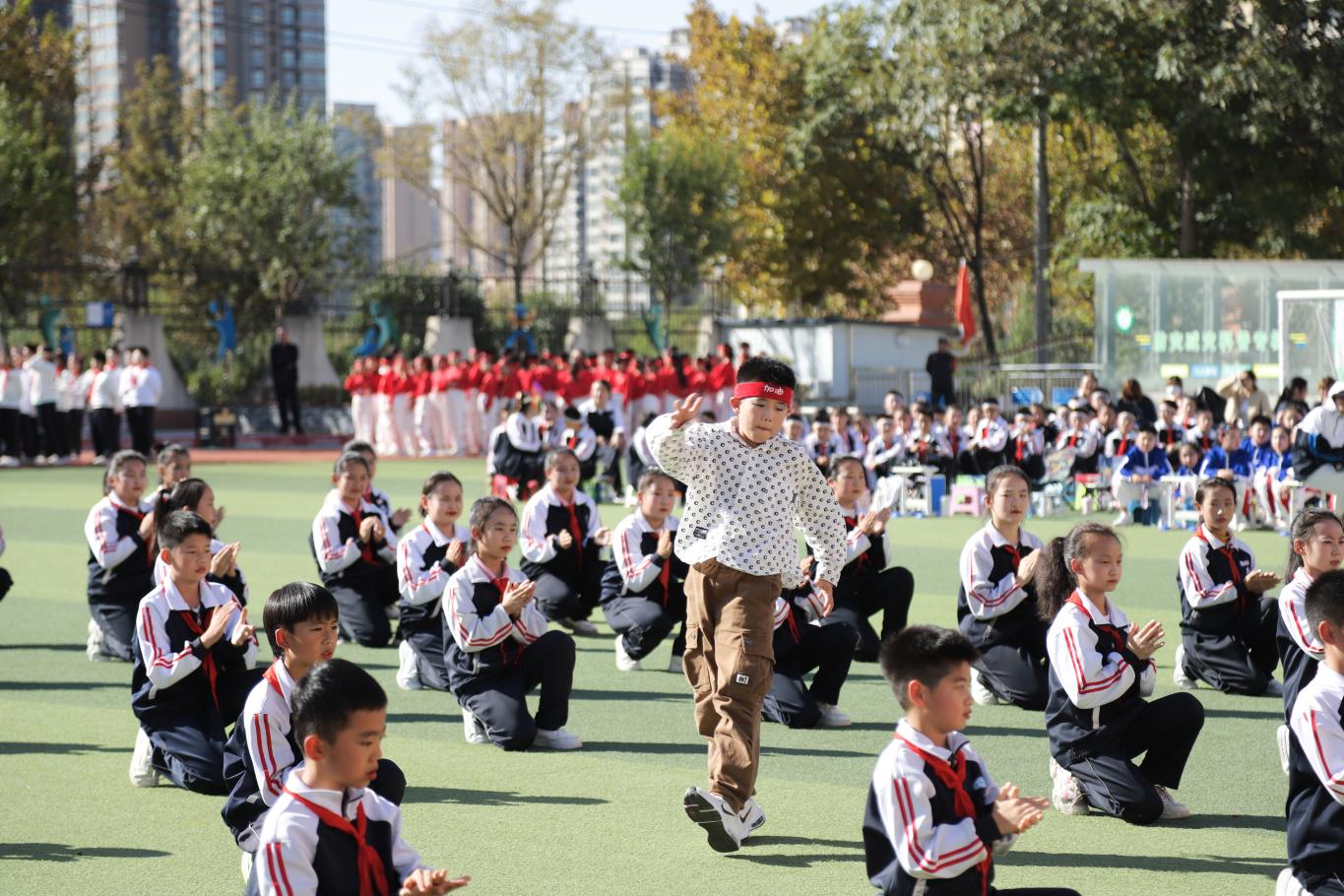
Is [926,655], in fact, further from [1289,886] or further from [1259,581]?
[1259,581]

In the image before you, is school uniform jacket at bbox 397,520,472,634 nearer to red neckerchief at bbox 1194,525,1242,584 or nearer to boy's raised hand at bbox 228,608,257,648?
boy's raised hand at bbox 228,608,257,648

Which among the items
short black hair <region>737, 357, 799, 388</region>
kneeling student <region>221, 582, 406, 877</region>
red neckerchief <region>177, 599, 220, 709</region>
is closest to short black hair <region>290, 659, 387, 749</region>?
kneeling student <region>221, 582, 406, 877</region>

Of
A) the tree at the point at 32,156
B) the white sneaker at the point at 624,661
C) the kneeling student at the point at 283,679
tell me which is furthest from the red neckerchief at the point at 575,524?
the tree at the point at 32,156

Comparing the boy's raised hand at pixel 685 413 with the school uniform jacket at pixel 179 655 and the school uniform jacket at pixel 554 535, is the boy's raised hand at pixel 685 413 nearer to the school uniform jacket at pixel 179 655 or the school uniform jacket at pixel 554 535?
the school uniform jacket at pixel 179 655

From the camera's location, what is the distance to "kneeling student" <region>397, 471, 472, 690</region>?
29.1 feet

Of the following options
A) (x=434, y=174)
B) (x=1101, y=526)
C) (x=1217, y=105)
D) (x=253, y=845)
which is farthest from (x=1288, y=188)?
(x=434, y=174)

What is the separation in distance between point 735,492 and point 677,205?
32.3 meters

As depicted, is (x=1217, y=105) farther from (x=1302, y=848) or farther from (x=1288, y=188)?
(x=1302, y=848)

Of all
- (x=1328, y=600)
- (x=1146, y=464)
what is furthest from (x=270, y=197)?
(x=1328, y=600)

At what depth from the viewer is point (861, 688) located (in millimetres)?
9109

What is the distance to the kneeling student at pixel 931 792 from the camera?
4.21m

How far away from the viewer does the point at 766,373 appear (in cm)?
602

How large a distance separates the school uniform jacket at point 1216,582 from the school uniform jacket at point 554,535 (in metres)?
3.75

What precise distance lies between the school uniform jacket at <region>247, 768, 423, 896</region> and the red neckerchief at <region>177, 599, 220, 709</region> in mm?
2869
